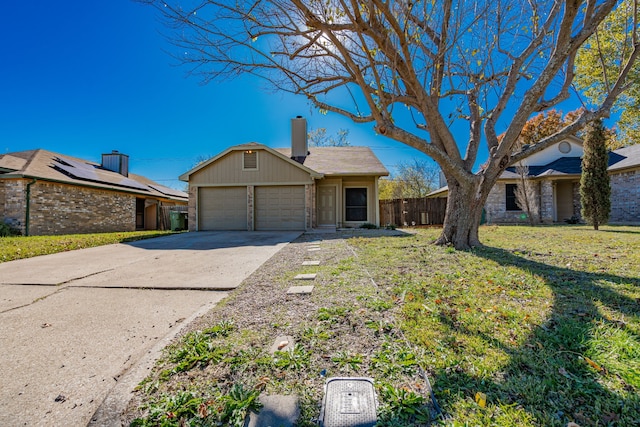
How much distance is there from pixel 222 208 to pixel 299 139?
5338 mm

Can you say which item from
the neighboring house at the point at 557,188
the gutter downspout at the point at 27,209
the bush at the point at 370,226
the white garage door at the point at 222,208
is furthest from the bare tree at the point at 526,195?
the gutter downspout at the point at 27,209

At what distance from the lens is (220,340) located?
210 cm

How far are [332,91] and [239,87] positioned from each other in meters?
2.09

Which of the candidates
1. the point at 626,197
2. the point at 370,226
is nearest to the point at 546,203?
the point at 626,197

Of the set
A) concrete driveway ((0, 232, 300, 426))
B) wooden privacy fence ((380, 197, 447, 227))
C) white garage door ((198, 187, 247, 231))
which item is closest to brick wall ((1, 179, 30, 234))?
white garage door ((198, 187, 247, 231))

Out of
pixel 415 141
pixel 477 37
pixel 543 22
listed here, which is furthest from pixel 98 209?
pixel 543 22

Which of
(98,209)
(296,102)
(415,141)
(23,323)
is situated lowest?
(23,323)

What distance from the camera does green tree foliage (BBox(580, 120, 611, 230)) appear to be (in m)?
9.83

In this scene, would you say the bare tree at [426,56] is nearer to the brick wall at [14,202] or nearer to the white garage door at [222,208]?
the white garage door at [222,208]

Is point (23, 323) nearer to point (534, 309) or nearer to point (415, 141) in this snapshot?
point (534, 309)

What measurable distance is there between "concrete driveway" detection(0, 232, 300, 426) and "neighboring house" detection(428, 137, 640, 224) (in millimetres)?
14442

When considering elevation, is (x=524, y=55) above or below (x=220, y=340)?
above

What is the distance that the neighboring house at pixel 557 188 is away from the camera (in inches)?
531

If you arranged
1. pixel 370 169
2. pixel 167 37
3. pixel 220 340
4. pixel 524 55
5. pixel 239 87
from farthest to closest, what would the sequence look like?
pixel 370 169
pixel 239 87
pixel 524 55
pixel 167 37
pixel 220 340
